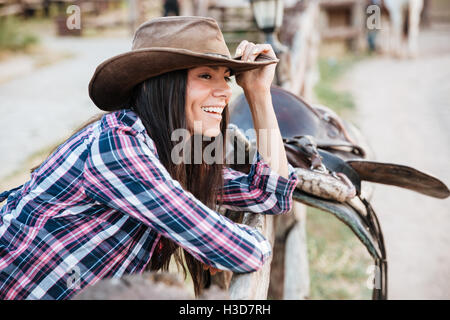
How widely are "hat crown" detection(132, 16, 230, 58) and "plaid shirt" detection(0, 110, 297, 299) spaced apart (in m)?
0.23

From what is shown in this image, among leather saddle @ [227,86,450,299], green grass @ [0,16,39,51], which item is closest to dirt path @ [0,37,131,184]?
green grass @ [0,16,39,51]

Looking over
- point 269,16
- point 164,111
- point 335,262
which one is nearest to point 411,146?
point 335,262

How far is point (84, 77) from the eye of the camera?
9.10m

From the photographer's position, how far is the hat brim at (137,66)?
1226 millimetres

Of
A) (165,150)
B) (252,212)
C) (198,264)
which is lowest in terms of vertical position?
(198,264)

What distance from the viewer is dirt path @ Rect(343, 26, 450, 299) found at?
11.1 feet

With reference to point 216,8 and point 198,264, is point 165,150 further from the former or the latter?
point 216,8

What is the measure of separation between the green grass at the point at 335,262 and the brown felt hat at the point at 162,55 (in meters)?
2.29

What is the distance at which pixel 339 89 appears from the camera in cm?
873

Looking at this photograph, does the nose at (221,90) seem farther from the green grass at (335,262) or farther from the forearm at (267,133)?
the green grass at (335,262)

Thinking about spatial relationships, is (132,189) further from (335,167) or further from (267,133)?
(335,167)

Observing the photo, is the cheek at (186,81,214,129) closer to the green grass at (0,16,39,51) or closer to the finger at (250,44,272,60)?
the finger at (250,44,272,60)
